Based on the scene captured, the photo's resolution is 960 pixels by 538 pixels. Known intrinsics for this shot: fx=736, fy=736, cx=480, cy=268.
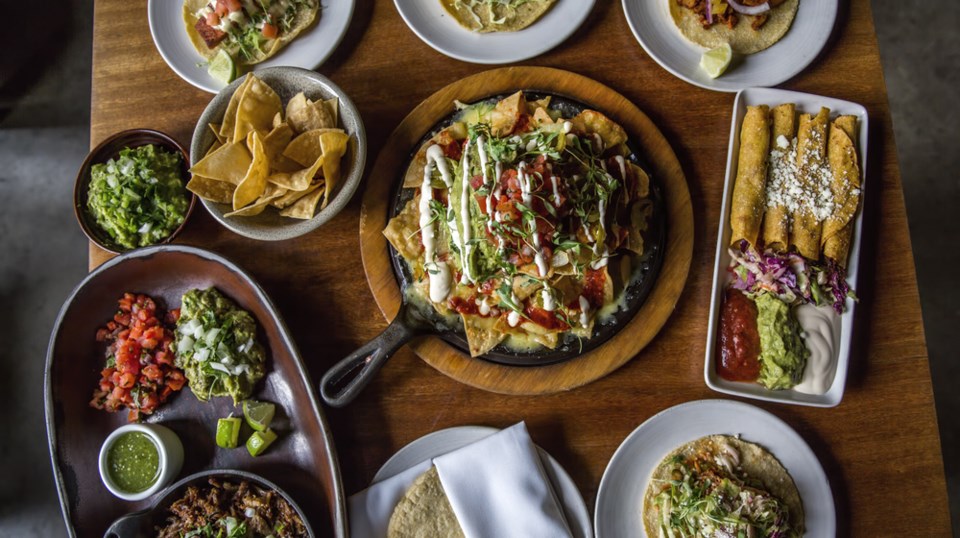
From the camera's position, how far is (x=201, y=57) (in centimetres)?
303

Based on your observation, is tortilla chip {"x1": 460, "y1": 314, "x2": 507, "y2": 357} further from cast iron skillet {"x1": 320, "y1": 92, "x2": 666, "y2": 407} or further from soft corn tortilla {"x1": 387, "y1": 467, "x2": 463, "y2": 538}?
soft corn tortilla {"x1": 387, "y1": 467, "x2": 463, "y2": 538}

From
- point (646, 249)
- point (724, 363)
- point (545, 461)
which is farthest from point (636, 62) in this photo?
point (545, 461)

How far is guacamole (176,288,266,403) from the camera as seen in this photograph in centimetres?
272

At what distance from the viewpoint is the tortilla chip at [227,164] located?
2.58 metres

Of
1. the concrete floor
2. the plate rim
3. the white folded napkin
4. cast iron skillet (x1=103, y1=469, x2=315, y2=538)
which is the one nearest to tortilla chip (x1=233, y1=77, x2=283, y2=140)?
the plate rim

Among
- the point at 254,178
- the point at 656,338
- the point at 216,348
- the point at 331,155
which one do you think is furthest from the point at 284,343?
the point at 656,338

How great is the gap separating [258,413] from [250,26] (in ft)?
5.04

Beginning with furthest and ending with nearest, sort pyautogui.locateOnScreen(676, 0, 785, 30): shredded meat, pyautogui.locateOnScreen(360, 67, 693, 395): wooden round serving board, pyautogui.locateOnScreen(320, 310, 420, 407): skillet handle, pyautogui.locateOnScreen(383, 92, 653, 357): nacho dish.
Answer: pyautogui.locateOnScreen(676, 0, 785, 30): shredded meat < pyautogui.locateOnScreen(360, 67, 693, 395): wooden round serving board < pyautogui.locateOnScreen(320, 310, 420, 407): skillet handle < pyautogui.locateOnScreen(383, 92, 653, 357): nacho dish

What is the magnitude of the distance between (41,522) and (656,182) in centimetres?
397

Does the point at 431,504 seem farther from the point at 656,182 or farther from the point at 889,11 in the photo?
the point at 889,11

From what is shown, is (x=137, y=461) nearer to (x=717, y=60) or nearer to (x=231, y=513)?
(x=231, y=513)

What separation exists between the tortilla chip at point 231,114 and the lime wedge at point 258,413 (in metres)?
0.99

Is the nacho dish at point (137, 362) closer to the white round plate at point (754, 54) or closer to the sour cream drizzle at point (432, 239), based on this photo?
the sour cream drizzle at point (432, 239)

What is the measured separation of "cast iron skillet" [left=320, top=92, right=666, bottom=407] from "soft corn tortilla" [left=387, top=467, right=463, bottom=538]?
0.42 m
